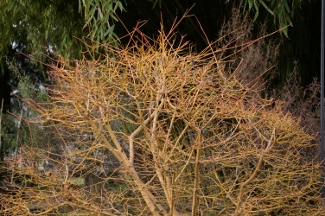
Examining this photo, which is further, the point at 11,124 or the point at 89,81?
the point at 11,124

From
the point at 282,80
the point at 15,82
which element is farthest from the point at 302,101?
the point at 15,82

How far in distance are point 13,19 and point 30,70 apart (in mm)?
3642

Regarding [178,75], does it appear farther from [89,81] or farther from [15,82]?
[15,82]

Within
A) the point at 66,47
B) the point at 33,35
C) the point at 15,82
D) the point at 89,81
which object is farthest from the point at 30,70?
the point at 89,81

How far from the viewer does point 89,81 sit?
3.69 m

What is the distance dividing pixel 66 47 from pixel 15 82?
4.11 meters

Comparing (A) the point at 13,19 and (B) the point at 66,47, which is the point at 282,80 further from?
(A) the point at 13,19

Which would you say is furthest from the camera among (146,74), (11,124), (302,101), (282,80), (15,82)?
(15,82)

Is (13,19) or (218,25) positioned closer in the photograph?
(218,25)

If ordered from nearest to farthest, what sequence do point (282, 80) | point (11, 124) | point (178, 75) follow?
1. point (178, 75)
2. point (282, 80)
3. point (11, 124)

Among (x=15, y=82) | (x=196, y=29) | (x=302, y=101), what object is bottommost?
(x=15, y=82)

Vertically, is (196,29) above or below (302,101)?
above

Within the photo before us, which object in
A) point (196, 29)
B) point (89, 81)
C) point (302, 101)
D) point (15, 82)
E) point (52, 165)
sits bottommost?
point (15, 82)

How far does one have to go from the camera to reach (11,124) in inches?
298
